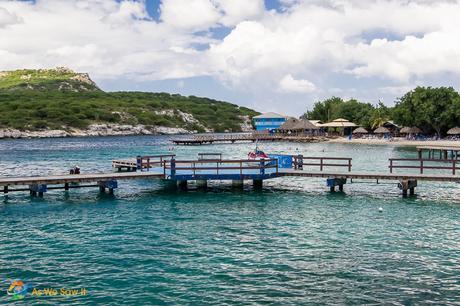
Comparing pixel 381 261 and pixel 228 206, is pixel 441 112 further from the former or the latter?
pixel 381 261

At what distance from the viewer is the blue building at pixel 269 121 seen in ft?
568

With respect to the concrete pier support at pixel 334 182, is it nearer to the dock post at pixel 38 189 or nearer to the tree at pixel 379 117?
the dock post at pixel 38 189

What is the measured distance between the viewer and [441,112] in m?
107

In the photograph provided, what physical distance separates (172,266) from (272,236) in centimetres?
614

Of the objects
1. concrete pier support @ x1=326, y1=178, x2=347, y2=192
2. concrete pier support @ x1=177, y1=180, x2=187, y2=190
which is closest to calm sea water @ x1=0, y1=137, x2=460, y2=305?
concrete pier support @ x1=326, y1=178, x2=347, y2=192

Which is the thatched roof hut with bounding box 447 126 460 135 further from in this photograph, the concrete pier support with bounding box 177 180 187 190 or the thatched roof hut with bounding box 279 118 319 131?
the concrete pier support with bounding box 177 180 187 190

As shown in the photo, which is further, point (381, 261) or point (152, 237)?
point (152, 237)

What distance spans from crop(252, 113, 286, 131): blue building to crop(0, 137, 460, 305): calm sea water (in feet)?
459

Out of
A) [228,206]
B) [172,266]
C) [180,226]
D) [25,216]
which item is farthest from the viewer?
[228,206]

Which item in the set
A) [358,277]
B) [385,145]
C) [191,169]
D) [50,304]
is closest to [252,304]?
[358,277]

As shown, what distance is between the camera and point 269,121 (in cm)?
17538

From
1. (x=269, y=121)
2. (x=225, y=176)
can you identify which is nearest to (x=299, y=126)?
(x=269, y=121)

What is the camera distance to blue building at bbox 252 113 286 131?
173000mm

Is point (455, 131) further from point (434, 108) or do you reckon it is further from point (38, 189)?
point (38, 189)
